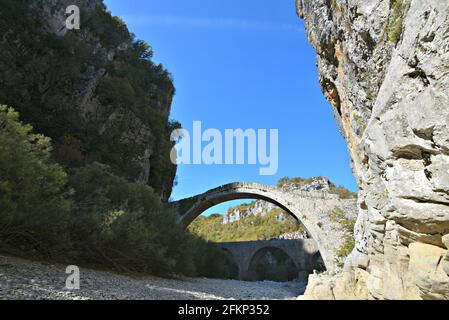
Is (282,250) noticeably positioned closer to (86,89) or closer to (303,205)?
(303,205)

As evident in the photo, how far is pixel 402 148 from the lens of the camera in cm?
553

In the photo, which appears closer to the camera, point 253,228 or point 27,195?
point 27,195

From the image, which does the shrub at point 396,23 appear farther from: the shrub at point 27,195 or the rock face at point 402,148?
the shrub at point 27,195

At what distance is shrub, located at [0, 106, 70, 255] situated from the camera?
8672 millimetres

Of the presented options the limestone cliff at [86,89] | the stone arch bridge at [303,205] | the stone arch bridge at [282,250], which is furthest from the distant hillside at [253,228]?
the limestone cliff at [86,89]

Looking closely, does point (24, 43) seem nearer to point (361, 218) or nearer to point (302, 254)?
point (361, 218)

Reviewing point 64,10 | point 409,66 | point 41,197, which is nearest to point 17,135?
point 41,197

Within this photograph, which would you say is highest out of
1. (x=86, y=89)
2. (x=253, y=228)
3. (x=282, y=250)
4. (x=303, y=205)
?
(x=86, y=89)

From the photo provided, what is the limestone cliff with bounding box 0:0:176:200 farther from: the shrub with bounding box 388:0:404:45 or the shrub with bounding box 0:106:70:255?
the shrub with bounding box 388:0:404:45

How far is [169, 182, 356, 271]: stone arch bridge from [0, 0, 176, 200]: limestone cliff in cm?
389

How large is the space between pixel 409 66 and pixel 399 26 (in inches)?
70.6

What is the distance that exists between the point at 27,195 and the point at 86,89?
17504mm

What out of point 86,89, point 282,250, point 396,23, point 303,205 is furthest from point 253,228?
point 396,23

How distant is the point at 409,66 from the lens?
17.1 feet
